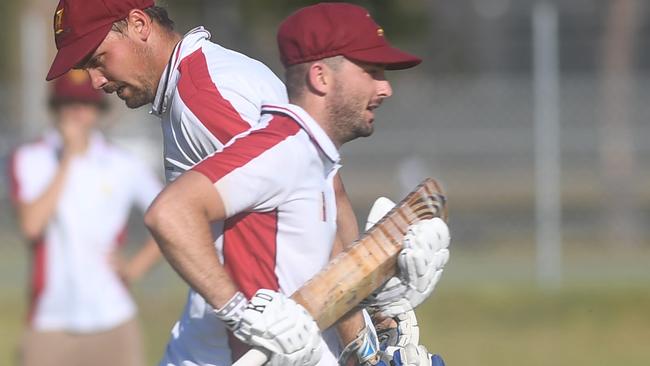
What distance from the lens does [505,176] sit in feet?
51.3

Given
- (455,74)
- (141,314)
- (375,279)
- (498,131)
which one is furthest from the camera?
(455,74)

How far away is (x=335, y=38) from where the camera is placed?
399cm

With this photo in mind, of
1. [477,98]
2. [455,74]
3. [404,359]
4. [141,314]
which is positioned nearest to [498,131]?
[477,98]

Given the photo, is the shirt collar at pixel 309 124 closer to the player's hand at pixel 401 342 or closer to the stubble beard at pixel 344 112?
the stubble beard at pixel 344 112

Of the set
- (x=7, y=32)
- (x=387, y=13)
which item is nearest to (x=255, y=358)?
(x=387, y=13)

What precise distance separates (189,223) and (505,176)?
12.2 meters

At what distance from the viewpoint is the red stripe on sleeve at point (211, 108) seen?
4012mm

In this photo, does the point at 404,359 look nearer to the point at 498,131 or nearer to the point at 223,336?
the point at 223,336

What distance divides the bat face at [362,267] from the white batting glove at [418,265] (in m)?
0.05

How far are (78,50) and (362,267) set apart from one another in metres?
1.01

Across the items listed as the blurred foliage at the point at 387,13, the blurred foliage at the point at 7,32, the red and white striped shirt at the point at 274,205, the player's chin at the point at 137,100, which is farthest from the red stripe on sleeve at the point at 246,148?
the blurred foliage at the point at 7,32

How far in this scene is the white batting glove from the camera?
3961 millimetres

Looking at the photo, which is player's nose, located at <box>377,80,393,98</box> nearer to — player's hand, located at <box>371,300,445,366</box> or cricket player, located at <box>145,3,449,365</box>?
cricket player, located at <box>145,3,449,365</box>

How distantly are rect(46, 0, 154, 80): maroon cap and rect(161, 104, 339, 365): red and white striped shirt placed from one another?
1.74 ft
